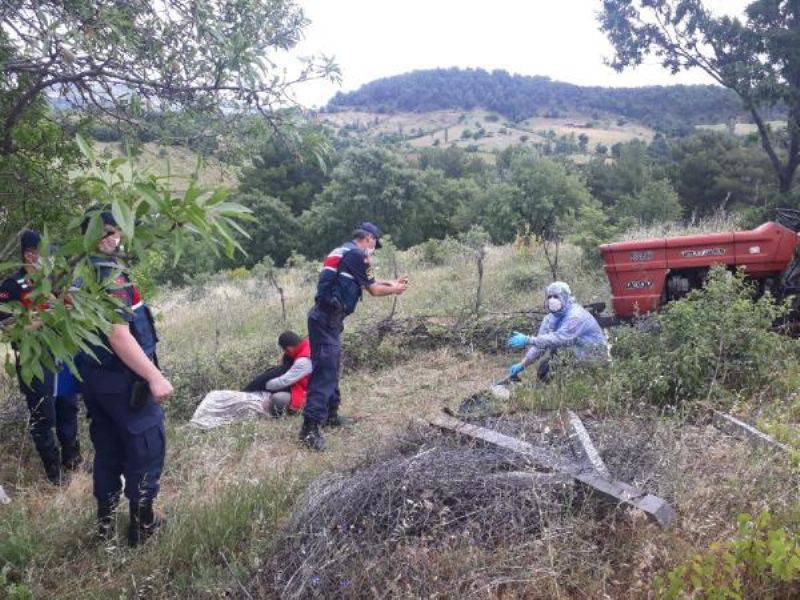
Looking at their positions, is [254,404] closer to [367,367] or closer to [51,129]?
[367,367]

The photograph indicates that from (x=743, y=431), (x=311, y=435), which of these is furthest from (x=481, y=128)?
(x=743, y=431)

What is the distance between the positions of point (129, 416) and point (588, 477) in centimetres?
217

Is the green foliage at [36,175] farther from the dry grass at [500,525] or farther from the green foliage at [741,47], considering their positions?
the green foliage at [741,47]

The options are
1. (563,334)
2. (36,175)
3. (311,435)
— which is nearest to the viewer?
(36,175)

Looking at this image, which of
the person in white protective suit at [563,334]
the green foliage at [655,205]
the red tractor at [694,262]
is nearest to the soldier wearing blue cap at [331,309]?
the person in white protective suit at [563,334]

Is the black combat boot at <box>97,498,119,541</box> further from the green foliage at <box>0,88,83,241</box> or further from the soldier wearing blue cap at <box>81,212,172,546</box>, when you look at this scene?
the green foliage at <box>0,88,83,241</box>

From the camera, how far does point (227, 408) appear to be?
19.2ft

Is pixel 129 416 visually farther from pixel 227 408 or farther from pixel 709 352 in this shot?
pixel 709 352

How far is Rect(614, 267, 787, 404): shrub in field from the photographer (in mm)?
4512

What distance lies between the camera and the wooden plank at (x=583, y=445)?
3.12m

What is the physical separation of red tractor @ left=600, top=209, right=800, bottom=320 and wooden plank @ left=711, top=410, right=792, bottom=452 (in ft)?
8.84

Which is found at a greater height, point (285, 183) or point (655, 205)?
point (285, 183)

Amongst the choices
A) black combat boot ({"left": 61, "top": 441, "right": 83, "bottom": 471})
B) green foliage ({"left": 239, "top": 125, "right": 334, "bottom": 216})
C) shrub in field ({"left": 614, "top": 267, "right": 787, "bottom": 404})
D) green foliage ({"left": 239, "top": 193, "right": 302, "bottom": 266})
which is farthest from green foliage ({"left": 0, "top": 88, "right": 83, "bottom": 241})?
green foliage ({"left": 239, "top": 125, "right": 334, "bottom": 216})

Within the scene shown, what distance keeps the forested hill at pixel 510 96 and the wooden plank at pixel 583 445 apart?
295 ft
